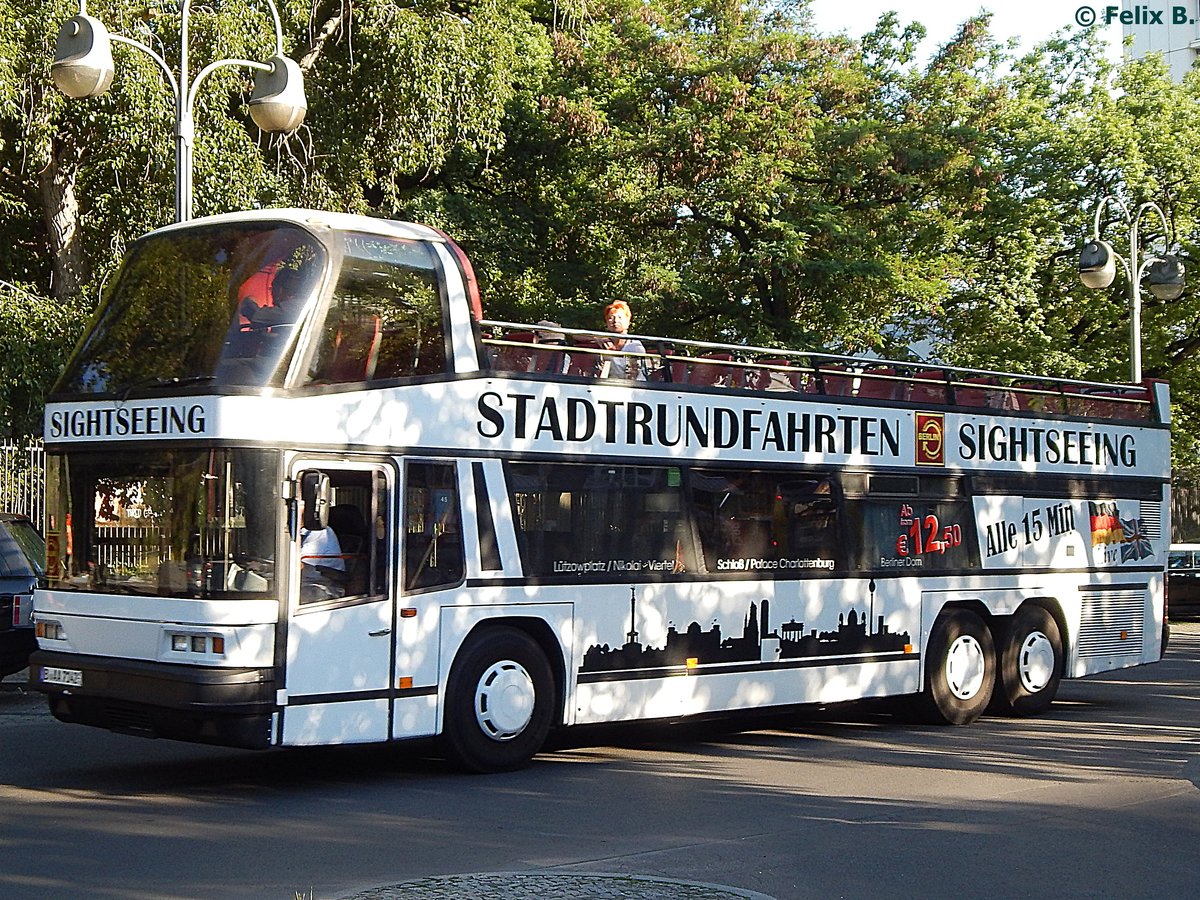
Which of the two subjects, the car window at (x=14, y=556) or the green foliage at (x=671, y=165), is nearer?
the car window at (x=14, y=556)

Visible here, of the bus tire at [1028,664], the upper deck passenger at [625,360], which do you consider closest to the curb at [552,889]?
the upper deck passenger at [625,360]

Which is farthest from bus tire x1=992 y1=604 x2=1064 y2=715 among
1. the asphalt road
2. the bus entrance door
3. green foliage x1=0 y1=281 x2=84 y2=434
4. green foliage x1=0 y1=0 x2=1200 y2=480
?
green foliage x1=0 y1=281 x2=84 y2=434

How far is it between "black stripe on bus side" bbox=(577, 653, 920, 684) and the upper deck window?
8.64ft

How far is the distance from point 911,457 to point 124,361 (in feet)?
23.1

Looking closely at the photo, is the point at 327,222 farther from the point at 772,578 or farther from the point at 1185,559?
the point at 1185,559

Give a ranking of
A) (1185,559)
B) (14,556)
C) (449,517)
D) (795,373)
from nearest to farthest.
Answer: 1. (449,517)
2. (795,373)
3. (14,556)
4. (1185,559)

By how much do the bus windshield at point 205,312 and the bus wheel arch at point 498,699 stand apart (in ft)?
8.08

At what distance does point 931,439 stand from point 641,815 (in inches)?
243

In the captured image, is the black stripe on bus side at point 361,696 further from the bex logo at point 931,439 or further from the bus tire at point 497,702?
the bex logo at point 931,439

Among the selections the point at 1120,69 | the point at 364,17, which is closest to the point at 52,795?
the point at 364,17

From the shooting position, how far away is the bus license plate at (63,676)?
10.5m

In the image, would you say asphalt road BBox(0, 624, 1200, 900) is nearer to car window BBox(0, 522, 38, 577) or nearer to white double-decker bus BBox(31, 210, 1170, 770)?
white double-decker bus BBox(31, 210, 1170, 770)

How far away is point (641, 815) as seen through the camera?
31.4 feet

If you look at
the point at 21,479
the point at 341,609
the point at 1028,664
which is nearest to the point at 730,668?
the point at 341,609
